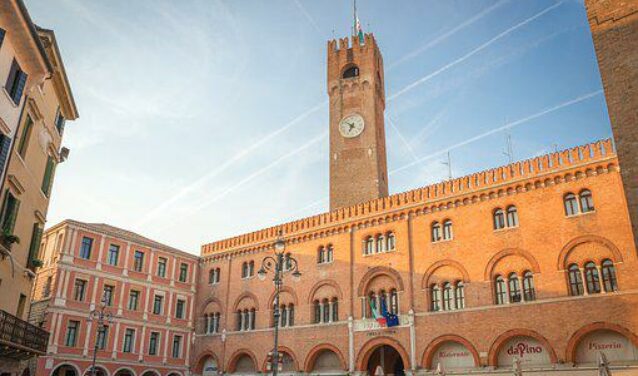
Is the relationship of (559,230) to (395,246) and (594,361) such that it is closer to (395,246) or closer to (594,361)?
(594,361)

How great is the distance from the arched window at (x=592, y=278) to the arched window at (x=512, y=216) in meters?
3.64

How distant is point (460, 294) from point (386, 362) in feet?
20.5

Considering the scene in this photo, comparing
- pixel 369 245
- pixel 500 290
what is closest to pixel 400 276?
pixel 369 245

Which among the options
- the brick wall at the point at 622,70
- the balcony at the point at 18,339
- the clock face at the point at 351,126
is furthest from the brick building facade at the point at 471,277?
the balcony at the point at 18,339

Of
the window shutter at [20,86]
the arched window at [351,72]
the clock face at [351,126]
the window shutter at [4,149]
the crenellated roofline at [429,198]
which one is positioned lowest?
the window shutter at [4,149]

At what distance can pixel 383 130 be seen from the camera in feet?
126

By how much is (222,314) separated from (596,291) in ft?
74.9

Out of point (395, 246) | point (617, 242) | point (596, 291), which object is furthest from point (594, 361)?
point (395, 246)

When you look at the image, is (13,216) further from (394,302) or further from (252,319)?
(252,319)

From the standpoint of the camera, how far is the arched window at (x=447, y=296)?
2509cm

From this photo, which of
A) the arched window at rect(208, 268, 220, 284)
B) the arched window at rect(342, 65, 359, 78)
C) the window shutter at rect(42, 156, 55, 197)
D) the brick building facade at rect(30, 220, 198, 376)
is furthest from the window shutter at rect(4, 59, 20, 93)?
the arched window at rect(342, 65, 359, 78)

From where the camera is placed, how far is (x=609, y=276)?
21125mm

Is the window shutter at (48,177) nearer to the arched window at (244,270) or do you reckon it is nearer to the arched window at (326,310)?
the arched window at (326,310)

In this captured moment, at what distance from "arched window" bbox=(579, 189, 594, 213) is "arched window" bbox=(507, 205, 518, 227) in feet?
9.35
